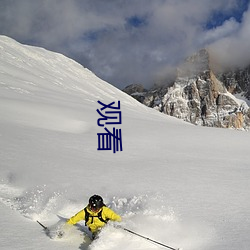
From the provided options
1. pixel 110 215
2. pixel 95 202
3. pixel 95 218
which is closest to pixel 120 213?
pixel 110 215

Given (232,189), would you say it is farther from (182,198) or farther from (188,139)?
(188,139)

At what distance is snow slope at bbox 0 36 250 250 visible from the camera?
221 inches

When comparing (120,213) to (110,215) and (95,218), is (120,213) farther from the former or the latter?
(95,218)

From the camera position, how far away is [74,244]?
564 centimetres

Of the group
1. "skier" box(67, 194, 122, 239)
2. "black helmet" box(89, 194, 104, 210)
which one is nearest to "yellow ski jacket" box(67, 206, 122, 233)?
"skier" box(67, 194, 122, 239)

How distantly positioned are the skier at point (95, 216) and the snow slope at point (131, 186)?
0.76ft

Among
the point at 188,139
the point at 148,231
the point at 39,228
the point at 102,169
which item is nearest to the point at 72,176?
the point at 102,169

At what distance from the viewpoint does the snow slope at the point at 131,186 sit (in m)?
5.61

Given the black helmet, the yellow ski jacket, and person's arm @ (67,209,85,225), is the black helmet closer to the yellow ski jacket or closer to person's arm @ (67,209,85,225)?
the yellow ski jacket

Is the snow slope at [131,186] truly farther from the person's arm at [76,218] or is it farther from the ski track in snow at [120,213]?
the person's arm at [76,218]

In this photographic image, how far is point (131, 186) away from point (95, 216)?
7.79 ft

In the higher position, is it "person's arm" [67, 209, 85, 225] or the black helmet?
the black helmet

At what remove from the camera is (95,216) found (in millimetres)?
6039

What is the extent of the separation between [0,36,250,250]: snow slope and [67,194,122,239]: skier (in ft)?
0.76
